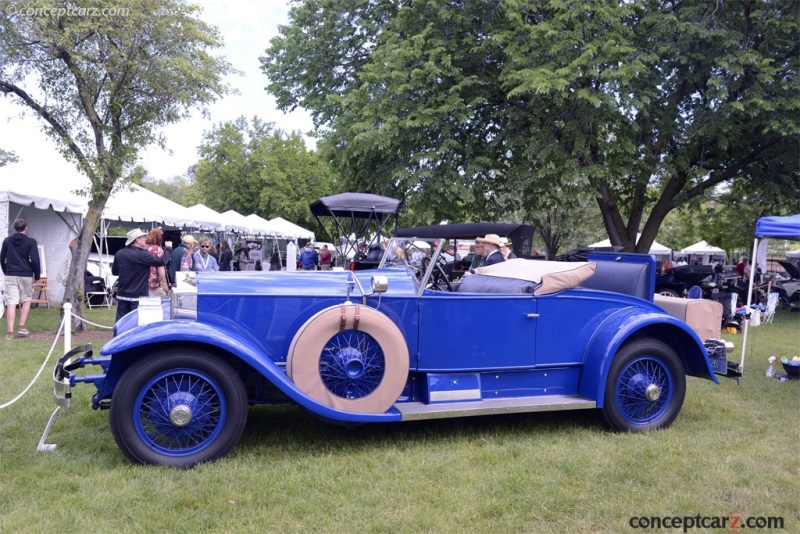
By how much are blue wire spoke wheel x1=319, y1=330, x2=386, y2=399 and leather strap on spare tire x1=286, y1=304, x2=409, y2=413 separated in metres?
0.02

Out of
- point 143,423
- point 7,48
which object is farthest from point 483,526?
point 7,48

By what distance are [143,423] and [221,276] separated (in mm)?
1108

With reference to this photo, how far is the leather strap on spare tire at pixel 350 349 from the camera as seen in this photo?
157 inches

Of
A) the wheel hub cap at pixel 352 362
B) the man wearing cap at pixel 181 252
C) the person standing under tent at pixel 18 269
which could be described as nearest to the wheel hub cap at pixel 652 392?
the wheel hub cap at pixel 352 362

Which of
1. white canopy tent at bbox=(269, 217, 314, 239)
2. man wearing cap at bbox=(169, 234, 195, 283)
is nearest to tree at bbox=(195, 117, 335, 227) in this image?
white canopy tent at bbox=(269, 217, 314, 239)

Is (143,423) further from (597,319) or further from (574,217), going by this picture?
(574,217)

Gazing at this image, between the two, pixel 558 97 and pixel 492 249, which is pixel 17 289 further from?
pixel 558 97

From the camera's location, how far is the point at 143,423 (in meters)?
3.91

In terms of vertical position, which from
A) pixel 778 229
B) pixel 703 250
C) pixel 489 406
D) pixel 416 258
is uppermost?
pixel 778 229

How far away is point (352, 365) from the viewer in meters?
4.09

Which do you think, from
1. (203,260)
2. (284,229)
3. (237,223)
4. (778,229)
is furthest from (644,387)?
(284,229)

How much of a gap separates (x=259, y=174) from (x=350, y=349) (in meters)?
33.5

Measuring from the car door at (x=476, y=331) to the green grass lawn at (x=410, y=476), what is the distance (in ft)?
1.87

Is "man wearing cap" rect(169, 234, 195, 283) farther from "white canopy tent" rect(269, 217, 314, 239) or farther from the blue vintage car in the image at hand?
"white canopy tent" rect(269, 217, 314, 239)
